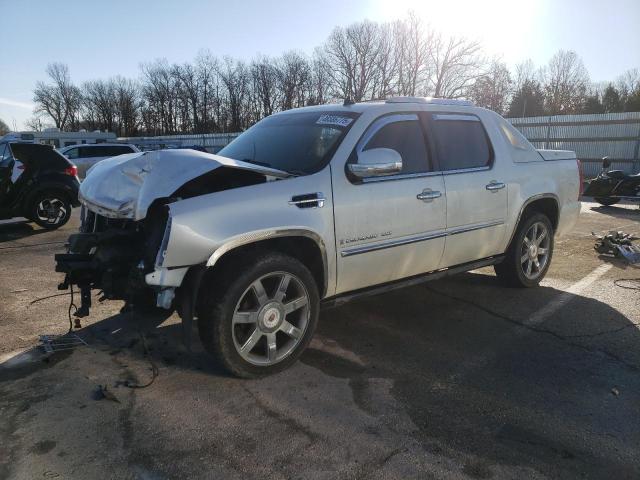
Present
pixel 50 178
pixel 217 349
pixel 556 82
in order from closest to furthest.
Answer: pixel 217 349 → pixel 50 178 → pixel 556 82

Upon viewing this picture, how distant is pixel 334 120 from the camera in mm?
4004

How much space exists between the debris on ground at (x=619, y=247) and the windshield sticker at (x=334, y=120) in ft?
16.1

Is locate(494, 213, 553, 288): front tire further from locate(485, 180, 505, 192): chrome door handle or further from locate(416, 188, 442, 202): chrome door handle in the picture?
locate(416, 188, 442, 202): chrome door handle

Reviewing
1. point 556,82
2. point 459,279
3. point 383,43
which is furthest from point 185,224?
point 556,82

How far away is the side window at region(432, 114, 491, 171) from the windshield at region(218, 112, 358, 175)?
920 millimetres

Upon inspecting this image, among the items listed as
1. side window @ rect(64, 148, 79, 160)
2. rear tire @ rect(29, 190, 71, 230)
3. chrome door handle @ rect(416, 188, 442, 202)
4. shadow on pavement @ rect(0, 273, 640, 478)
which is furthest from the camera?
side window @ rect(64, 148, 79, 160)

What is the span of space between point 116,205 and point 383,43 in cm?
5960

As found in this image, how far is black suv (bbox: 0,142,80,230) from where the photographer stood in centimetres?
903

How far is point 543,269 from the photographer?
5.62 meters

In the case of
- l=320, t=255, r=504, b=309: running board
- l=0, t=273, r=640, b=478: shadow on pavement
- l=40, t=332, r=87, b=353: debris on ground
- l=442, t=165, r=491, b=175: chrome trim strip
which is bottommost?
l=0, t=273, r=640, b=478: shadow on pavement

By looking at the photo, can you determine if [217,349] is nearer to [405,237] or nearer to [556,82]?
[405,237]

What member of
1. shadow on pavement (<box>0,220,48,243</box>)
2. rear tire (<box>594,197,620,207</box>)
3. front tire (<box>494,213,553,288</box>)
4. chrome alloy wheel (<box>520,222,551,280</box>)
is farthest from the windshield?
→ rear tire (<box>594,197,620,207</box>)

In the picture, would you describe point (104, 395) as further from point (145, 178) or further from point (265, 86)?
point (265, 86)

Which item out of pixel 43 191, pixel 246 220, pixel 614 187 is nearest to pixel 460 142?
pixel 246 220
